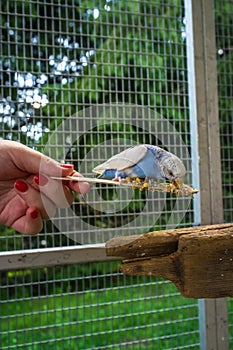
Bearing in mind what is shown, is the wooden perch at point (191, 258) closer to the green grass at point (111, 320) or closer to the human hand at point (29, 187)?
the human hand at point (29, 187)

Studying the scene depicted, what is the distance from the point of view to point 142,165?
74cm

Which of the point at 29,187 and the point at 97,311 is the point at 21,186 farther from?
the point at 97,311

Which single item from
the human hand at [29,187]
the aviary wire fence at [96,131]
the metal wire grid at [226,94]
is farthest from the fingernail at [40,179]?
the metal wire grid at [226,94]

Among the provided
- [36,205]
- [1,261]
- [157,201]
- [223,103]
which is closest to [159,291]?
[157,201]

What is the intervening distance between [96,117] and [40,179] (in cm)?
59

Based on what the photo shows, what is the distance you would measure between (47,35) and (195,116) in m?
0.46

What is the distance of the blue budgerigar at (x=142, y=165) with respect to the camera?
29.0 inches

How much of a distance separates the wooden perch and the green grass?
0.57m

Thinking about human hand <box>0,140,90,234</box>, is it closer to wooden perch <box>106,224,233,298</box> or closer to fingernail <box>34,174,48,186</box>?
fingernail <box>34,174,48,186</box>

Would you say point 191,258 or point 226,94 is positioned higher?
point 226,94

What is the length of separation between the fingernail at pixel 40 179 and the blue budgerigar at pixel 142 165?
A: 108 millimetres

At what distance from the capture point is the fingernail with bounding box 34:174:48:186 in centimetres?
81

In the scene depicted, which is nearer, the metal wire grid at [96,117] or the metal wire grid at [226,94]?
the metal wire grid at [96,117]

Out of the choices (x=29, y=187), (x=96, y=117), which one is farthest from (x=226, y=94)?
(x=29, y=187)
